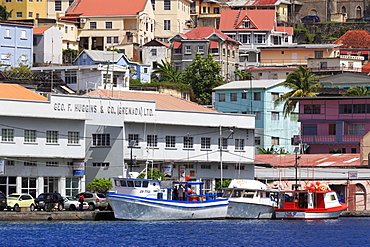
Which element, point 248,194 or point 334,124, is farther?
point 334,124

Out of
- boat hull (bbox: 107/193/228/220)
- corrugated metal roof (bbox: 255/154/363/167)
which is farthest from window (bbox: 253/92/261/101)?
boat hull (bbox: 107/193/228/220)

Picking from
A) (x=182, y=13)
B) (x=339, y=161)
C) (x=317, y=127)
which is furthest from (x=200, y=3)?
(x=339, y=161)

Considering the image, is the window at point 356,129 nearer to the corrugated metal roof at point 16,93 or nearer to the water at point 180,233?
the water at point 180,233

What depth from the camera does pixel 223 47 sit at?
14175cm

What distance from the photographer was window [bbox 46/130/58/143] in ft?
259

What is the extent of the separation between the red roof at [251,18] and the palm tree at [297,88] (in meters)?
34.5

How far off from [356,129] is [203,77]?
96.3 feet

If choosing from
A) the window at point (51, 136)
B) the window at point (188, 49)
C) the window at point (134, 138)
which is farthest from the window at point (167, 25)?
the window at point (51, 136)

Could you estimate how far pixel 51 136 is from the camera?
79250mm

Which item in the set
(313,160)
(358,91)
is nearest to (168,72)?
(358,91)

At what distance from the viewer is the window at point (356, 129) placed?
10525 cm

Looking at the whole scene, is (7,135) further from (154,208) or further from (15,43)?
(15,43)

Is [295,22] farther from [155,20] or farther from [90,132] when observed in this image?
[90,132]

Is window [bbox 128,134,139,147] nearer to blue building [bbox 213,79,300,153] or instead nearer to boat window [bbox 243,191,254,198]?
boat window [bbox 243,191,254,198]
